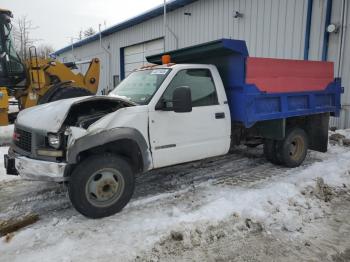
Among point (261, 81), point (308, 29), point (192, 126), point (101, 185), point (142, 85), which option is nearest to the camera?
point (101, 185)


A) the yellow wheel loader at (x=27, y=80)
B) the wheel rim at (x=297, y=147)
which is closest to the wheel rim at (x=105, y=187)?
the wheel rim at (x=297, y=147)

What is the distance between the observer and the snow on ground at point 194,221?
3.38 metres

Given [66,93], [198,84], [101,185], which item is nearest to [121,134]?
[101,185]

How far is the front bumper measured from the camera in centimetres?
386

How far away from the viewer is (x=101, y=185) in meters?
4.08

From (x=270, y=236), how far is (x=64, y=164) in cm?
251

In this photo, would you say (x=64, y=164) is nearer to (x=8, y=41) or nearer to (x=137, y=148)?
(x=137, y=148)

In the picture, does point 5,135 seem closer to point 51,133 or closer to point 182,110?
point 51,133

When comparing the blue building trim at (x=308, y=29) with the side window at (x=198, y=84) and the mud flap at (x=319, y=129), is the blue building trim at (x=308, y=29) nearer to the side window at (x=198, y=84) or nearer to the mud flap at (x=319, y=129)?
the mud flap at (x=319, y=129)

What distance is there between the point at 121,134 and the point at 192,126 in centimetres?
126

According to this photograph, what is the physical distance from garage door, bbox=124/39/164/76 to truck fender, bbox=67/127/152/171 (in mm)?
14230

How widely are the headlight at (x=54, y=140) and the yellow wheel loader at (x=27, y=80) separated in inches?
220

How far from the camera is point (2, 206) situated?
456 centimetres

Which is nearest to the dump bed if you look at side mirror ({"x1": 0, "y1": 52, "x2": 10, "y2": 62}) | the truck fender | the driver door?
the driver door
